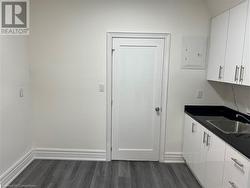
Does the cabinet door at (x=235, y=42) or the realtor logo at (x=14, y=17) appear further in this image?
the realtor logo at (x=14, y=17)

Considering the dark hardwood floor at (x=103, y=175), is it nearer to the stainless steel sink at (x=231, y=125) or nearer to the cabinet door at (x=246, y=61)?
the stainless steel sink at (x=231, y=125)

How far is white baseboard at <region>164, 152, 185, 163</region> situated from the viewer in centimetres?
339

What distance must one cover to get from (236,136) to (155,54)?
1.71m

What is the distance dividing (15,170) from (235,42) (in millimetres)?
3394

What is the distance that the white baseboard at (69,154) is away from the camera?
3389 mm

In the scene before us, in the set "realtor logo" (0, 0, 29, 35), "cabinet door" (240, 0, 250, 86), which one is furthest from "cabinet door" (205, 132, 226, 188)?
"realtor logo" (0, 0, 29, 35)

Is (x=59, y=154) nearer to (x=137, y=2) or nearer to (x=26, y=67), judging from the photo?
(x=26, y=67)

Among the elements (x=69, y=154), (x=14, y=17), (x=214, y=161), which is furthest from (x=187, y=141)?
(x=14, y=17)

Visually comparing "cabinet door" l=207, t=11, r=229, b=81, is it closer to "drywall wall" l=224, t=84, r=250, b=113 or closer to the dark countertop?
"drywall wall" l=224, t=84, r=250, b=113

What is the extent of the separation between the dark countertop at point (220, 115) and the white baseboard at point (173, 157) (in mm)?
766

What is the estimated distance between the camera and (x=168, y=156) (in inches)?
133

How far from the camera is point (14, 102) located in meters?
2.81

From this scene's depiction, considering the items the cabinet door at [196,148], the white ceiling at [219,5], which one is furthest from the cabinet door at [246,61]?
the cabinet door at [196,148]

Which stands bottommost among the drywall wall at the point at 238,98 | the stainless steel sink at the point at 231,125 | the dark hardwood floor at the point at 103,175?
the dark hardwood floor at the point at 103,175
